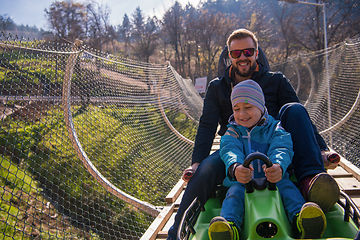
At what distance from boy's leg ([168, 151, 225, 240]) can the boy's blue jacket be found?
0.28 ft

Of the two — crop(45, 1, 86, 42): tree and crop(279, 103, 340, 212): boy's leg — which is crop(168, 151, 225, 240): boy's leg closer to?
crop(279, 103, 340, 212): boy's leg

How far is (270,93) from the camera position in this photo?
198 centimetres

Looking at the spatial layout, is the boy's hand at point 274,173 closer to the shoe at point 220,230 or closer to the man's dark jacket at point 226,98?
the shoe at point 220,230

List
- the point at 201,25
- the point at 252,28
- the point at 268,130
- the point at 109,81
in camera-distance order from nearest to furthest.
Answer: the point at 268,130
the point at 109,81
the point at 201,25
the point at 252,28

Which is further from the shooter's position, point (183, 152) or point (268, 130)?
point (183, 152)

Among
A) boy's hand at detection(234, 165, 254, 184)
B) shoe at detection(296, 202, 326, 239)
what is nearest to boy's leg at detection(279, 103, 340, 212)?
shoe at detection(296, 202, 326, 239)

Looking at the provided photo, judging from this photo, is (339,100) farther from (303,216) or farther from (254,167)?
(303,216)

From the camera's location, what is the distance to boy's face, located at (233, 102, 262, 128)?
1372 millimetres

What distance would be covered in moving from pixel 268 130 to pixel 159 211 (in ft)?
4.31

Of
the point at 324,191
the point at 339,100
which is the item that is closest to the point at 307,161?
the point at 324,191

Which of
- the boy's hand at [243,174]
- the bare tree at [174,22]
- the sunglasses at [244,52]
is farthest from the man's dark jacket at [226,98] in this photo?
the bare tree at [174,22]

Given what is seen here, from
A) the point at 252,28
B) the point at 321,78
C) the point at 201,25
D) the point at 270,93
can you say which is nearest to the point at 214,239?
the point at 270,93

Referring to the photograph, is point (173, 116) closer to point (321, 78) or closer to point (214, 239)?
point (321, 78)

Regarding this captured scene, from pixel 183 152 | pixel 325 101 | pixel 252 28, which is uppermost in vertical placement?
pixel 252 28
